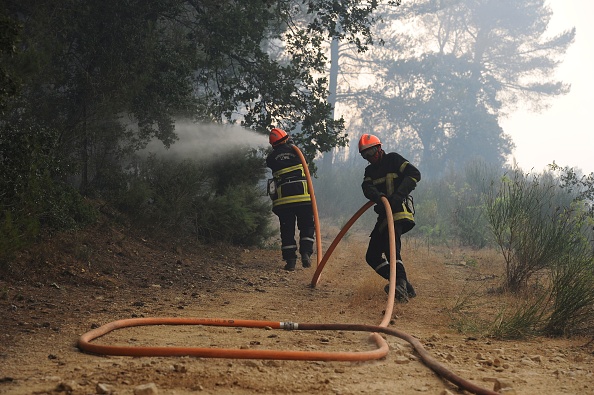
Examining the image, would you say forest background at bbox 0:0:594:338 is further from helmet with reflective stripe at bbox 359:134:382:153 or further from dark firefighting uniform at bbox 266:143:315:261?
helmet with reflective stripe at bbox 359:134:382:153

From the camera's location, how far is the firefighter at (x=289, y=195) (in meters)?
9.71

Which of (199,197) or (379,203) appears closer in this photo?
(379,203)

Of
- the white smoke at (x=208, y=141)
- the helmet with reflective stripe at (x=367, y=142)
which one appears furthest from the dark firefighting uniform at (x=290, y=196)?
the helmet with reflective stripe at (x=367, y=142)

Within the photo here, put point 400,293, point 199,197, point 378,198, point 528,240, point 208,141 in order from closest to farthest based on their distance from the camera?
1. point 400,293
2. point 378,198
3. point 528,240
4. point 199,197
5. point 208,141

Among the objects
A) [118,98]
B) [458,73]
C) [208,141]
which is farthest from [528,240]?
[458,73]

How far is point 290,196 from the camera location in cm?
970

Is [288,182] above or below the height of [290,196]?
above

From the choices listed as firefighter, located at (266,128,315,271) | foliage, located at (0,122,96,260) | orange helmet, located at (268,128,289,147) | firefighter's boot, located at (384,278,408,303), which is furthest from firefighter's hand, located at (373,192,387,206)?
foliage, located at (0,122,96,260)

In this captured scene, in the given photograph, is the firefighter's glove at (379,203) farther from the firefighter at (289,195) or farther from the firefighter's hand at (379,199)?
the firefighter at (289,195)

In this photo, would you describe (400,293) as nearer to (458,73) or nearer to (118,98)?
(118,98)

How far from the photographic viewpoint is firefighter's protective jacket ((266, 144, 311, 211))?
31.8ft

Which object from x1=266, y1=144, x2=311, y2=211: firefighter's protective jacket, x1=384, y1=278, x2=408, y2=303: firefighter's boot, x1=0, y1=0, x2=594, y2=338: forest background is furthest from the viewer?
x1=266, y1=144, x2=311, y2=211: firefighter's protective jacket

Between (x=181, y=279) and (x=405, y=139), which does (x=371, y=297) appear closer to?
(x=181, y=279)

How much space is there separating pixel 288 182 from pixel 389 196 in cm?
247
